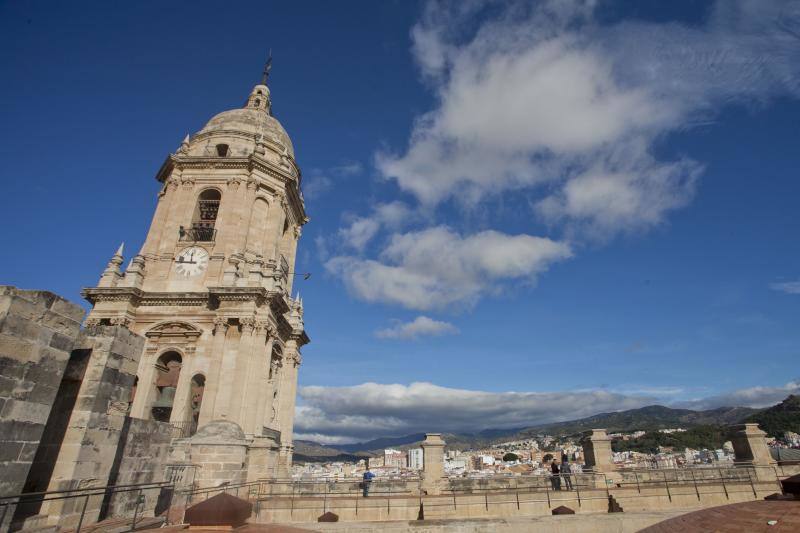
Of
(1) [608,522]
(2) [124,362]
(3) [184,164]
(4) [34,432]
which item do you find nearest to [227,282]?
(3) [184,164]

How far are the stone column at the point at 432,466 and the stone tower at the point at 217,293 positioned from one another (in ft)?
22.8

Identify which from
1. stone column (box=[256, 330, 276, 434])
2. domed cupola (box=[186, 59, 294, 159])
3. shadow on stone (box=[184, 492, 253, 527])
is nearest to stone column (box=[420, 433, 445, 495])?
shadow on stone (box=[184, 492, 253, 527])

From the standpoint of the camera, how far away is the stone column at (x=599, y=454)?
15.8 metres

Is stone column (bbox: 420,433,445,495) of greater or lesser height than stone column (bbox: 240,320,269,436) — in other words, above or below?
below

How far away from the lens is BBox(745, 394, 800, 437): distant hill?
85.1 m

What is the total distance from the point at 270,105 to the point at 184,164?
12940 mm

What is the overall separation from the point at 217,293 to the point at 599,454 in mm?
20384

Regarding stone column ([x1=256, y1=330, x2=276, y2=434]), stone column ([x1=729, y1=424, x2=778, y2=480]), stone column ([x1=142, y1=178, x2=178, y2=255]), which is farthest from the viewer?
stone column ([x1=142, y1=178, x2=178, y2=255])

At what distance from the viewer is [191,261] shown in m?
26.5

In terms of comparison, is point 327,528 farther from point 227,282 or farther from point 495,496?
point 227,282

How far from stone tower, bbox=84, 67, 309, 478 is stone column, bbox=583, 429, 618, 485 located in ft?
43.5

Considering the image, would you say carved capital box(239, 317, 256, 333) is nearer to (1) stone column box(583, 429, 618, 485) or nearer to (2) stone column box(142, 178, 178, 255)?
(2) stone column box(142, 178, 178, 255)

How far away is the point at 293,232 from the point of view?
34.9m

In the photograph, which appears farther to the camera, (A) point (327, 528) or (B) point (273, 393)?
(B) point (273, 393)
